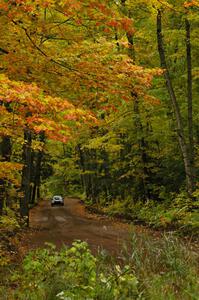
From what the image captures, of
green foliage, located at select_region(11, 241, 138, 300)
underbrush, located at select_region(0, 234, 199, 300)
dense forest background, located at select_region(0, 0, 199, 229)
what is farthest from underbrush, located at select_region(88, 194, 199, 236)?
green foliage, located at select_region(11, 241, 138, 300)

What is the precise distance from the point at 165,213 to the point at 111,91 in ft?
33.4

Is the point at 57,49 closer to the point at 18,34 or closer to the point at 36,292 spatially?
the point at 18,34

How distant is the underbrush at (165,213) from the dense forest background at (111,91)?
0.27 feet

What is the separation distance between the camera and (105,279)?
19.1 ft

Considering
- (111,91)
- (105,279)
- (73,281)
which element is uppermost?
(111,91)

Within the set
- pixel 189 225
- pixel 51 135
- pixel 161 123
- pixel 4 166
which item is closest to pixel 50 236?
pixel 189 225

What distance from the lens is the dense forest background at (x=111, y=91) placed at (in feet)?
26.5

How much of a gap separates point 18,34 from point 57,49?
1032 mm

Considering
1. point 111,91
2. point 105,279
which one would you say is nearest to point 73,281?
point 105,279

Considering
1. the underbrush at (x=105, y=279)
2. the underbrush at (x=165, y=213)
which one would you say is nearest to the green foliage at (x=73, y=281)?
the underbrush at (x=105, y=279)

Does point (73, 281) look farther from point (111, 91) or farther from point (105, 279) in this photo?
point (111, 91)

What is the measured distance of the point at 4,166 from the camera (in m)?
11.3

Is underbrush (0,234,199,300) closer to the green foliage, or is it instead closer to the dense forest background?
the green foliage

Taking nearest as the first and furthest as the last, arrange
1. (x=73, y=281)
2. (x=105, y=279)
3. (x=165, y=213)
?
(x=105, y=279), (x=73, y=281), (x=165, y=213)
